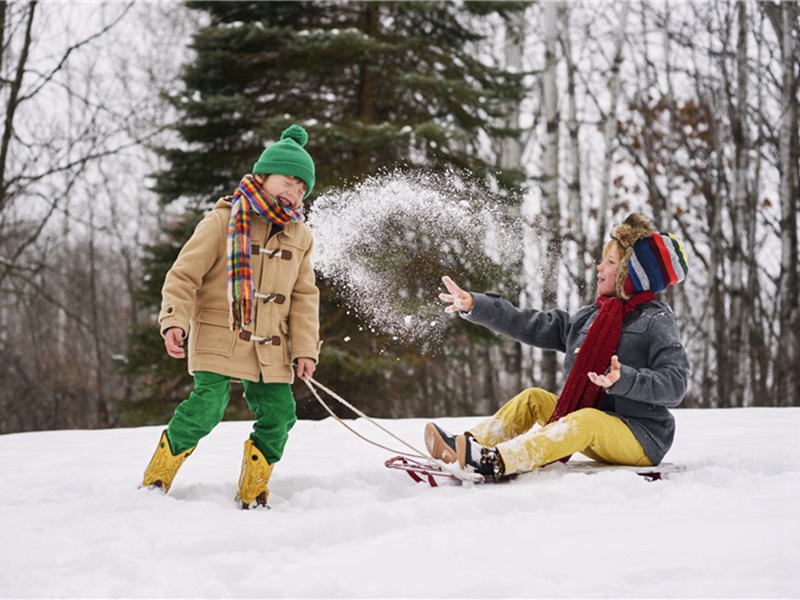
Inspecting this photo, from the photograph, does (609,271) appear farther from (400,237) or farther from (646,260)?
(400,237)

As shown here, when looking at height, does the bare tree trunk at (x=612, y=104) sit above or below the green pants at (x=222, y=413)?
above

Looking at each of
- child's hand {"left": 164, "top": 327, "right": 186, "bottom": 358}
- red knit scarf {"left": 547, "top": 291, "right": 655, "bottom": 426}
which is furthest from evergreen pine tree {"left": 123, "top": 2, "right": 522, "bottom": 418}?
child's hand {"left": 164, "top": 327, "right": 186, "bottom": 358}

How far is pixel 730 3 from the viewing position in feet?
44.8

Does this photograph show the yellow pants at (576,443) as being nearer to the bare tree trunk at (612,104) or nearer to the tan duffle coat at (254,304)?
the tan duffle coat at (254,304)

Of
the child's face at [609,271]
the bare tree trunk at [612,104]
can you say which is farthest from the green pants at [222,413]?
the bare tree trunk at [612,104]

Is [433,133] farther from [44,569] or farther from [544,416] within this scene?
[44,569]

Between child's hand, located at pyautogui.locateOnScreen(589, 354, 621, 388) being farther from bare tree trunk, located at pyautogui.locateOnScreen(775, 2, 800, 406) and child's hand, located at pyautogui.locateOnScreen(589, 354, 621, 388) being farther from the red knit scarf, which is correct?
bare tree trunk, located at pyautogui.locateOnScreen(775, 2, 800, 406)

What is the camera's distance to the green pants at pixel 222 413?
3.03m

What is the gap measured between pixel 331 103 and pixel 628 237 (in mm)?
6733

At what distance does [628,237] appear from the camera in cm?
337

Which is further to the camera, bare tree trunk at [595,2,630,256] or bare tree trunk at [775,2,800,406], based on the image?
bare tree trunk at [595,2,630,256]

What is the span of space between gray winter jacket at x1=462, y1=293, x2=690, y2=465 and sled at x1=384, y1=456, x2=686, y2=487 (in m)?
0.14

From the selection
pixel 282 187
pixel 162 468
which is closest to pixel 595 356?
pixel 282 187

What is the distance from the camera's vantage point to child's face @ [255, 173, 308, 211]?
10.5 ft
